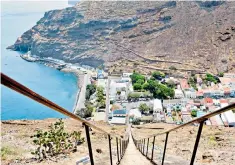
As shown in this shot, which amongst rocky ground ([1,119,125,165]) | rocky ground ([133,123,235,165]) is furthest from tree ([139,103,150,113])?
rocky ground ([133,123,235,165])

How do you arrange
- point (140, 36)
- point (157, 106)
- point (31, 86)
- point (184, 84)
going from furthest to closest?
point (140, 36) → point (31, 86) → point (184, 84) → point (157, 106)

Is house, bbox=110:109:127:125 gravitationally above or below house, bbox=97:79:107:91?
below

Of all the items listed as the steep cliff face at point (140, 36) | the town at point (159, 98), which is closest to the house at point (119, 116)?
the town at point (159, 98)

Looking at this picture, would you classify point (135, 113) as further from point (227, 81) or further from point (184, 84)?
point (227, 81)

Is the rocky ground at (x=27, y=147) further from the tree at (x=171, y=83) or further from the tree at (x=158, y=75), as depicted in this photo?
the tree at (x=158, y=75)

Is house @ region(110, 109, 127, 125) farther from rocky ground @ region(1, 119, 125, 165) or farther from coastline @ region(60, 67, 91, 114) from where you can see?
rocky ground @ region(1, 119, 125, 165)

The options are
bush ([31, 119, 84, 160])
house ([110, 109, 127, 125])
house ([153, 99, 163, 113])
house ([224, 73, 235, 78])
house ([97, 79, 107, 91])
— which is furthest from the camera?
house ([97, 79, 107, 91])

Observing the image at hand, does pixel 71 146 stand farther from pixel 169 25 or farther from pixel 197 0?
pixel 197 0

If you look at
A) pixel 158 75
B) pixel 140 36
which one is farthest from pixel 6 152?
pixel 140 36
